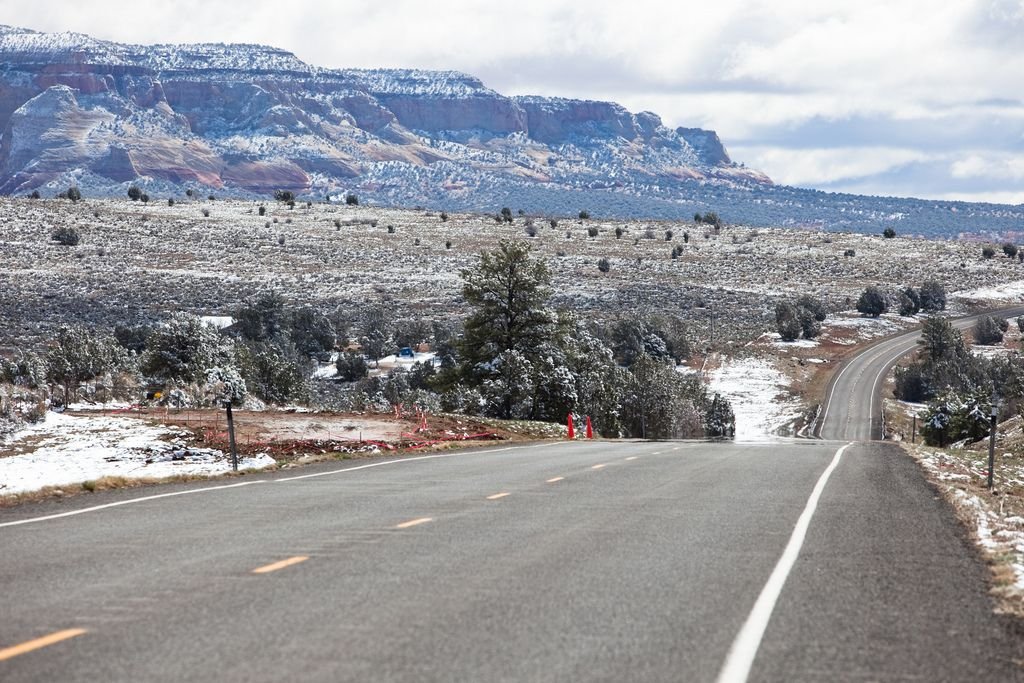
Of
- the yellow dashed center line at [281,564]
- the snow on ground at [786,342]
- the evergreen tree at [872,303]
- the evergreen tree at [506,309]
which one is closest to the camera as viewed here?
the yellow dashed center line at [281,564]

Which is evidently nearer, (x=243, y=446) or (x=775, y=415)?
(x=243, y=446)

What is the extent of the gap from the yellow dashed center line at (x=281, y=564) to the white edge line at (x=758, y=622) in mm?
3756

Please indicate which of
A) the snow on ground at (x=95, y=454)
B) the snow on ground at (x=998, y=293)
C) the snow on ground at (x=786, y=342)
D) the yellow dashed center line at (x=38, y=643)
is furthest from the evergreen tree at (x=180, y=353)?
the snow on ground at (x=998, y=293)

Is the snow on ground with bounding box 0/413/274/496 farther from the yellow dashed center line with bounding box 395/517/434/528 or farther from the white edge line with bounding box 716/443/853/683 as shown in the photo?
the white edge line with bounding box 716/443/853/683

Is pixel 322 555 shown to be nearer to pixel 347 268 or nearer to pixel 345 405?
pixel 345 405

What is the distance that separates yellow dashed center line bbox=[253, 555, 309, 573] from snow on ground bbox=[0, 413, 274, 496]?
7.82m

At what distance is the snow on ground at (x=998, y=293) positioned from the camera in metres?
138

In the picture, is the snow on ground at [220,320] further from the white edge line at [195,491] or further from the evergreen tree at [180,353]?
the white edge line at [195,491]

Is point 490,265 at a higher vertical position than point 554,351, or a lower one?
higher

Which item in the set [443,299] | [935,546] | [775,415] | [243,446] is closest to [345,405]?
[775,415]

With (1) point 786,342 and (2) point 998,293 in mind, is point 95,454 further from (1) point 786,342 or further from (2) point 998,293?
(2) point 998,293

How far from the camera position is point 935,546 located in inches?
487

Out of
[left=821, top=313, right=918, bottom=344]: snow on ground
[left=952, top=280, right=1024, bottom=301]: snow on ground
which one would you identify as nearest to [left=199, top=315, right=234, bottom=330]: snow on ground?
[left=821, top=313, right=918, bottom=344]: snow on ground

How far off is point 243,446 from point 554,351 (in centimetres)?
3159
